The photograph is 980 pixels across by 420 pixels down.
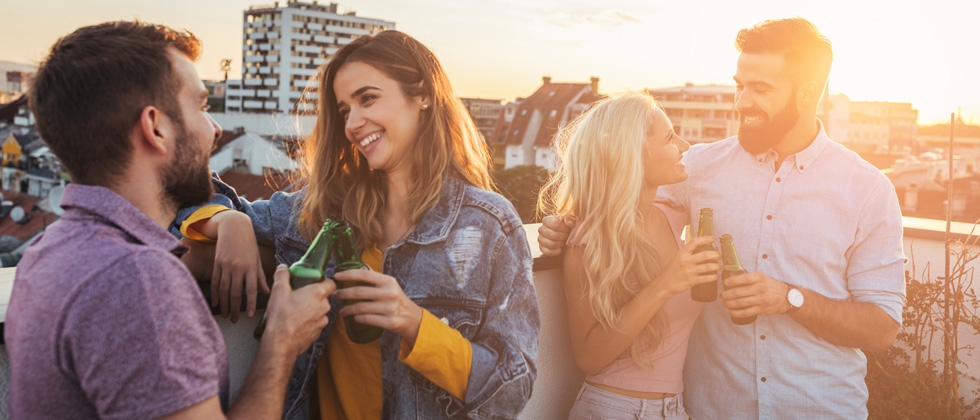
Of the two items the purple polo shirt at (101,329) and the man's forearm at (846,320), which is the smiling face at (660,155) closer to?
the man's forearm at (846,320)

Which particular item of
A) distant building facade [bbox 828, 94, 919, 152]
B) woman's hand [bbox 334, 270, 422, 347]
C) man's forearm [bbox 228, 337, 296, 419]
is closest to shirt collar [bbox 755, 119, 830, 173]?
woman's hand [bbox 334, 270, 422, 347]

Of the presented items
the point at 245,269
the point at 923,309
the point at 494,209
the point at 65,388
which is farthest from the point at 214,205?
the point at 923,309

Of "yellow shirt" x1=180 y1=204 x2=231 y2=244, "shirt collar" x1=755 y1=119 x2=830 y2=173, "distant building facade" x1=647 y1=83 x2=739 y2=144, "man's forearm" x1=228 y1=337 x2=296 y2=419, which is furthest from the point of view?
"distant building facade" x1=647 y1=83 x2=739 y2=144

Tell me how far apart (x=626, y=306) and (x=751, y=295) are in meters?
0.38

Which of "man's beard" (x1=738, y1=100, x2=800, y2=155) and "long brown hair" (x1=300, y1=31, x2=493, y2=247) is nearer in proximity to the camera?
"long brown hair" (x1=300, y1=31, x2=493, y2=247)

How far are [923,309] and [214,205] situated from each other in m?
3.73

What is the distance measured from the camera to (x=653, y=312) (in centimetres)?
224

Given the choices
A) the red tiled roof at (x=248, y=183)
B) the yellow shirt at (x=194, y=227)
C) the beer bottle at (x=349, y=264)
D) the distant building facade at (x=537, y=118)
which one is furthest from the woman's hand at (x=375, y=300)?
the distant building facade at (x=537, y=118)

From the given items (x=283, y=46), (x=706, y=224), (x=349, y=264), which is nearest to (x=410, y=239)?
(x=349, y=264)

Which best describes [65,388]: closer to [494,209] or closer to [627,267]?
[494,209]

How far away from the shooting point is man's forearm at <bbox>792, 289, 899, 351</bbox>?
93.0 inches

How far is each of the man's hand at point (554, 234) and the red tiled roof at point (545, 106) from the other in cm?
5474

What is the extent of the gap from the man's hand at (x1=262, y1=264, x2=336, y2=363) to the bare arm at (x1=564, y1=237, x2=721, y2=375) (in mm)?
1092

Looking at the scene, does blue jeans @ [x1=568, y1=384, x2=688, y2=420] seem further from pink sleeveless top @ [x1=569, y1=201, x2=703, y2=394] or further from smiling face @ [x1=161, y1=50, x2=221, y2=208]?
smiling face @ [x1=161, y1=50, x2=221, y2=208]
